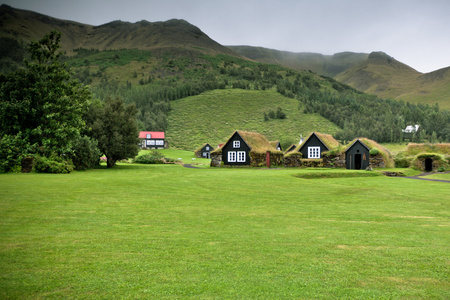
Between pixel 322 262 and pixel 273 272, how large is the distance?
1.40m

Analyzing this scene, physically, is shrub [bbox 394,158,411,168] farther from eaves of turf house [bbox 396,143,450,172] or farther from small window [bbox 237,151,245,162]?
small window [bbox 237,151,245,162]

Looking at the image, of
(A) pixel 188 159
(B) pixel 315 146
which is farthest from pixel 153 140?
(B) pixel 315 146

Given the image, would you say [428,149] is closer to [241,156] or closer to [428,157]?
[428,157]

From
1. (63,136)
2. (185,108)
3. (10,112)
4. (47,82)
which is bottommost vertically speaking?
(63,136)

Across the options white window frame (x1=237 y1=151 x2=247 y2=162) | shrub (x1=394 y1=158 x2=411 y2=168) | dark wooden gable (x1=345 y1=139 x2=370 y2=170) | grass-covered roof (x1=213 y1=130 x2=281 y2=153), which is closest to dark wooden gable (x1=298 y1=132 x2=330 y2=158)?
dark wooden gable (x1=345 y1=139 x2=370 y2=170)

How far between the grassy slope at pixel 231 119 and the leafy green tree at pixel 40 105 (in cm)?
7293

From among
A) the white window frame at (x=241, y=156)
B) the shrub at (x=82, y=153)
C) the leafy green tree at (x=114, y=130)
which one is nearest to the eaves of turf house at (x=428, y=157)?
the white window frame at (x=241, y=156)

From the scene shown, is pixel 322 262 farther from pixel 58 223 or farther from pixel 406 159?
pixel 406 159

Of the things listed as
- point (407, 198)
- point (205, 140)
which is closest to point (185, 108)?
point (205, 140)

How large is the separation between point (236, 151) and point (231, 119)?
297ft

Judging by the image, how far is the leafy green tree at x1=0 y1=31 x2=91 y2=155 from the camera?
3512 cm

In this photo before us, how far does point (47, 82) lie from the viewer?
38.3 m

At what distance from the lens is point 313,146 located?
55.3m

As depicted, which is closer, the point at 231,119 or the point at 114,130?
the point at 114,130
